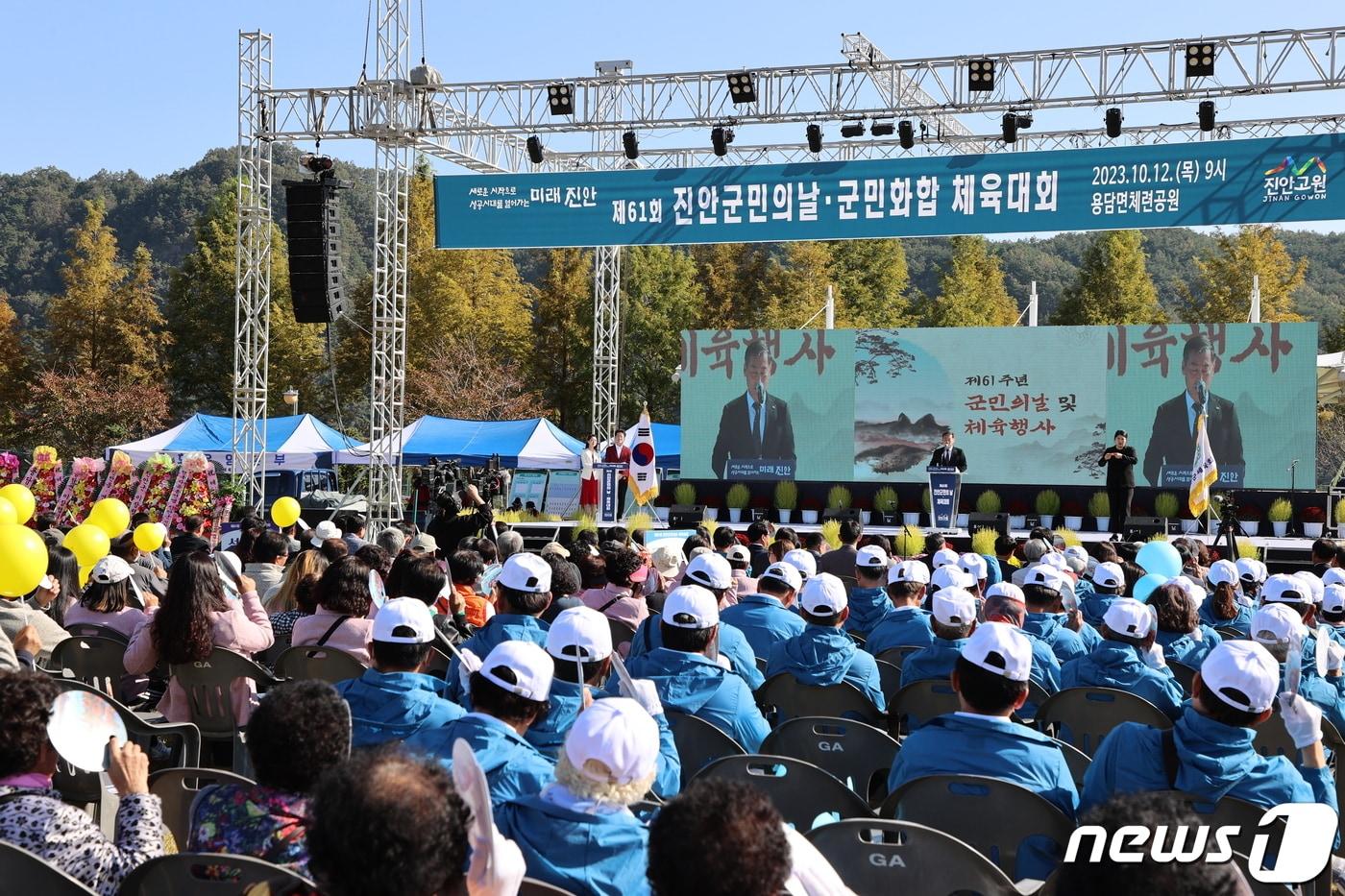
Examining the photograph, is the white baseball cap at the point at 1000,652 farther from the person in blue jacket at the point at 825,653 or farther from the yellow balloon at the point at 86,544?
the yellow balloon at the point at 86,544

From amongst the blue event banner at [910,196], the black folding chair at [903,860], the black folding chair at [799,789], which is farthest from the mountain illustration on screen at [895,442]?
the black folding chair at [903,860]

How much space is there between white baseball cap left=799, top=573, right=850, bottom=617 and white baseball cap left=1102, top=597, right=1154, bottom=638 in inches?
41.6

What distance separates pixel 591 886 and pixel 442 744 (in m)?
0.95

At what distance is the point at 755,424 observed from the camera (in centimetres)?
2203

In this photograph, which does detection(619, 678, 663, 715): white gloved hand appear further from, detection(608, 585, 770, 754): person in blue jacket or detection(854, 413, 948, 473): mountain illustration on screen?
detection(854, 413, 948, 473): mountain illustration on screen

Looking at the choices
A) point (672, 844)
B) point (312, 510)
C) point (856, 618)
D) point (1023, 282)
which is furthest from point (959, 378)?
point (1023, 282)

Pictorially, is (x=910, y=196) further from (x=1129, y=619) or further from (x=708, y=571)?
(x=1129, y=619)

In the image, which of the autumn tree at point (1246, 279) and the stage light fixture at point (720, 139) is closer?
→ the stage light fixture at point (720, 139)

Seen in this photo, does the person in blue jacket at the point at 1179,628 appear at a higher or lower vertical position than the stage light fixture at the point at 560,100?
lower

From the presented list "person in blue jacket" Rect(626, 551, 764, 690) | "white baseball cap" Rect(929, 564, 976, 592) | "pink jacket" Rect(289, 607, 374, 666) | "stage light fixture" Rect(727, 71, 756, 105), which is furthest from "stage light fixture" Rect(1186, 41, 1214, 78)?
"pink jacket" Rect(289, 607, 374, 666)

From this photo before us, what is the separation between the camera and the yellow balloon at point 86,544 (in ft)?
25.6

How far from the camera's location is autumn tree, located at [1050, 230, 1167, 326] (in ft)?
145

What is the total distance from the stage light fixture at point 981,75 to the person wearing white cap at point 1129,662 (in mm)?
11469

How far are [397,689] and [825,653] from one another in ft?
5.99
